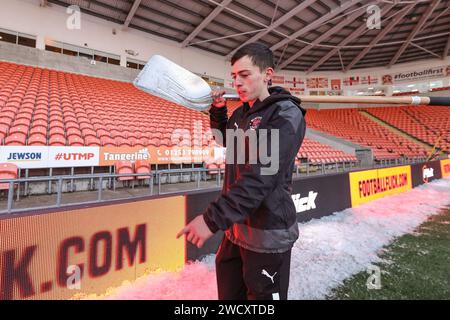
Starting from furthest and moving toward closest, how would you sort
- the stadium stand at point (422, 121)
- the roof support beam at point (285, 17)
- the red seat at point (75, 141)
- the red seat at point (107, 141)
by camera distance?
the stadium stand at point (422, 121), the roof support beam at point (285, 17), the red seat at point (107, 141), the red seat at point (75, 141)

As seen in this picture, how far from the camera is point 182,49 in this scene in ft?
52.9

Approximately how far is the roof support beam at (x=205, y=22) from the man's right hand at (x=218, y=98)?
13.5 metres

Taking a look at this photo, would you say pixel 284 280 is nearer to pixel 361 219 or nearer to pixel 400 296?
pixel 400 296

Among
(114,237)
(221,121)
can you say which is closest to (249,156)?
(221,121)

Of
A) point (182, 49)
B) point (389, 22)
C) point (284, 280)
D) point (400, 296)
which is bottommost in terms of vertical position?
point (400, 296)

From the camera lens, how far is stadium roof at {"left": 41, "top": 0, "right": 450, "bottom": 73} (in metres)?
12.8

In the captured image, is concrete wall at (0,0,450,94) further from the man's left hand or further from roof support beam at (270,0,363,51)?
the man's left hand

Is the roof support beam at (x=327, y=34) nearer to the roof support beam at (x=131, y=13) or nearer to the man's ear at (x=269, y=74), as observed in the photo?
the roof support beam at (x=131, y=13)

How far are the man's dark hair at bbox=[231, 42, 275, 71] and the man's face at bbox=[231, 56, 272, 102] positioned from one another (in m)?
0.02

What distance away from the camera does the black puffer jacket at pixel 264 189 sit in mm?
906

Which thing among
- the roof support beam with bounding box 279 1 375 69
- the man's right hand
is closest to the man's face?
the man's right hand

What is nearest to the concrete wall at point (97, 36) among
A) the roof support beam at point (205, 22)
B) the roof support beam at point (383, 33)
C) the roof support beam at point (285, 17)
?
the roof support beam at point (205, 22)

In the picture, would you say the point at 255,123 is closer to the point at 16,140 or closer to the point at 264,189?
the point at 264,189
